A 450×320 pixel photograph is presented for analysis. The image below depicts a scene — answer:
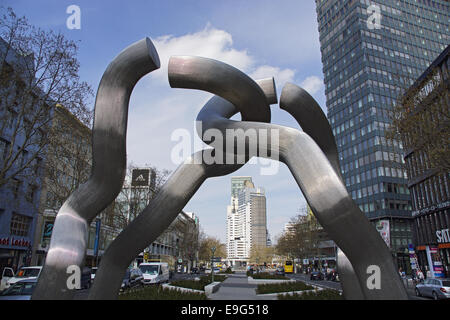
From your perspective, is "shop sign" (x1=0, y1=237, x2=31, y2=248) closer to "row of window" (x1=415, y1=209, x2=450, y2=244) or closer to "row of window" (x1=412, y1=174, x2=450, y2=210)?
"row of window" (x1=412, y1=174, x2=450, y2=210)

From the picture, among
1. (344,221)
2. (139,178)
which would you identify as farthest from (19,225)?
(344,221)

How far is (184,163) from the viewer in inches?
292

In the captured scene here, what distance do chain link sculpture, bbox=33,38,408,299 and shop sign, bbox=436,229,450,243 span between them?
129ft

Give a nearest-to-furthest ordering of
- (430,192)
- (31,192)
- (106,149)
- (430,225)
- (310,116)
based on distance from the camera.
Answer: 1. (106,149)
2. (310,116)
3. (31,192)
4. (430,192)
5. (430,225)

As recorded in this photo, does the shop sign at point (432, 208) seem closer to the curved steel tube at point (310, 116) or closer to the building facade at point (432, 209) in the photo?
the building facade at point (432, 209)

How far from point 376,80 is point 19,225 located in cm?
6740

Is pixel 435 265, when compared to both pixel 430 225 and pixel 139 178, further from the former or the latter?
pixel 139 178

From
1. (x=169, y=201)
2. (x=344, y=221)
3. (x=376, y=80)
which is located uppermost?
(x=376, y=80)

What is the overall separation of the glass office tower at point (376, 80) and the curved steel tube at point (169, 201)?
64.6 metres

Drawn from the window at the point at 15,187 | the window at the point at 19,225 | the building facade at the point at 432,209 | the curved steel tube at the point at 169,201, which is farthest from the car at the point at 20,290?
the building facade at the point at 432,209

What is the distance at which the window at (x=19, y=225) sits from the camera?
1333 inches

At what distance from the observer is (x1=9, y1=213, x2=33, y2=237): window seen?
33.9m

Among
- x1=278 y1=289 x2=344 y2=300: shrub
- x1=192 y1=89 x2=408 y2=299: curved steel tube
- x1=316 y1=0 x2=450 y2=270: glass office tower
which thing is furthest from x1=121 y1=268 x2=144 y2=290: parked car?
x1=316 y1=0 x2=450 y2=270: glass office tower

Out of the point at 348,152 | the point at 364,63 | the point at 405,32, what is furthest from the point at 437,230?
the point at 405,32
